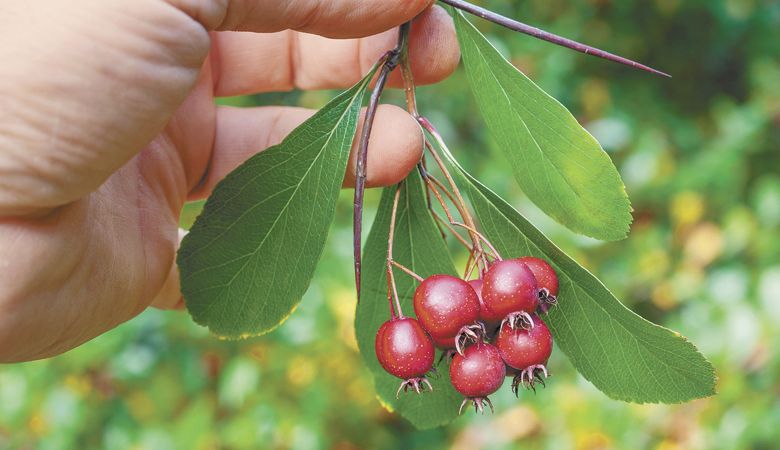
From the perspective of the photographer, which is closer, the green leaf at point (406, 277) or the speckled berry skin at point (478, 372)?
the speckled berry skin at point (478, 372)

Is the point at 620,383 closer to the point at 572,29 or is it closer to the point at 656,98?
the point at 572,29

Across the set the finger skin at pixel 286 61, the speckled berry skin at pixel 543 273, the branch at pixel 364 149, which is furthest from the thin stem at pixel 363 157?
the finger skin at pixel 286 61

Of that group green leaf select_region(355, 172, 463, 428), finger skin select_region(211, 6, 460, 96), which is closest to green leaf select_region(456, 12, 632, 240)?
green leaf select_region(355, 172, 463, 428)

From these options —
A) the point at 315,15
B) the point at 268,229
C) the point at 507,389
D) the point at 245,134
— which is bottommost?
the point at 507,389

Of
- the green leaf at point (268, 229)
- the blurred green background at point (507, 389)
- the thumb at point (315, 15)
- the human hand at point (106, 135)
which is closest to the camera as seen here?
the human hand at point (106, 135)

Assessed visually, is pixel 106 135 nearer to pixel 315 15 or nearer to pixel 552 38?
pixel 315 15

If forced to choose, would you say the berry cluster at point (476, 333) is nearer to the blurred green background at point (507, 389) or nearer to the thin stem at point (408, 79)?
the thin stem at point (408, 79)

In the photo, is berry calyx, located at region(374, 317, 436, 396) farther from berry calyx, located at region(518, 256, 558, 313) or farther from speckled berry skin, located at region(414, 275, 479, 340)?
berry calyx, located at region(518, 256, 558, 313)

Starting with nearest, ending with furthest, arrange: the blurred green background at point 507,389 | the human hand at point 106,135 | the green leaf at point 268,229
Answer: the human hand at point 106,135
the green leaf at point 268,229
the blurred green background at point 507,389

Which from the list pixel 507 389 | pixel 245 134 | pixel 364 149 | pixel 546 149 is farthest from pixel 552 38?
pixel 507 389
